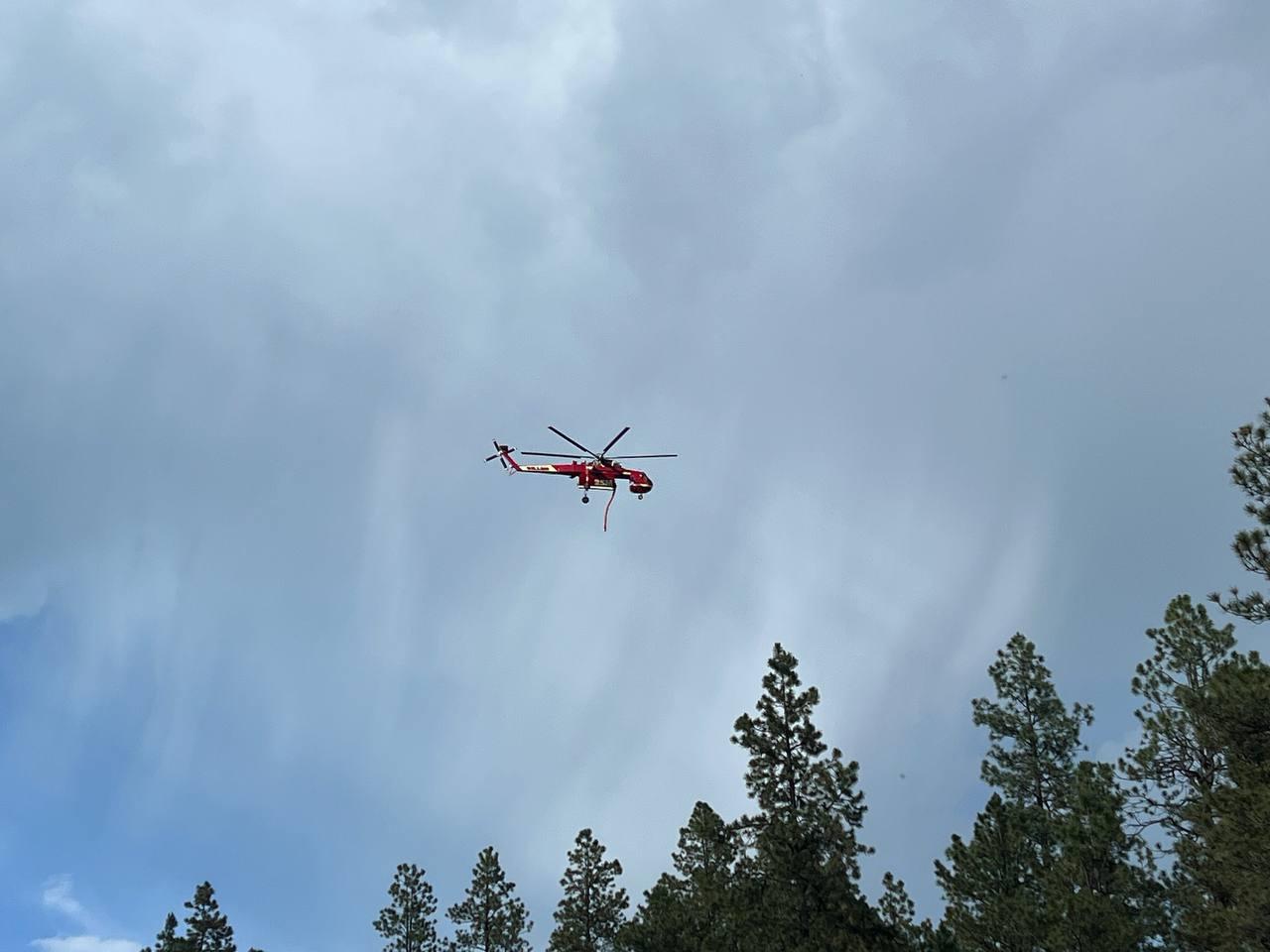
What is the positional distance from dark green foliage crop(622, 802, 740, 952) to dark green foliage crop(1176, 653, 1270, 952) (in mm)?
16814

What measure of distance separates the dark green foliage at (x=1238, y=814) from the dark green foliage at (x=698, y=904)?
1681cm

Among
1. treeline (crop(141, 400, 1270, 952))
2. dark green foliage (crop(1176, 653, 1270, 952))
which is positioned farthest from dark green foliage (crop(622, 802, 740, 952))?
dark green foliage (crop(1176, 653, 1270, 952))

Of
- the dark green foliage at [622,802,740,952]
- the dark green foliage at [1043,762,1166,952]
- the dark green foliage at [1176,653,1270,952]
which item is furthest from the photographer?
the dark green foliage at [622,802,740,952]

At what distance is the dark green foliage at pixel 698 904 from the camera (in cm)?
3947

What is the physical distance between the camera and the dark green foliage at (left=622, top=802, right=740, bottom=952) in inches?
1554

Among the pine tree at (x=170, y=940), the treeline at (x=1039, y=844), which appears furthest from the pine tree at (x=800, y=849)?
the pine tree at (x=170, y=940)

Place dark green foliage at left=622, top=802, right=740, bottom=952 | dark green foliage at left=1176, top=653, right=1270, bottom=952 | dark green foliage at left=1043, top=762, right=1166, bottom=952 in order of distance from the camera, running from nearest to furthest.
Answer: dark green foliage at left=1176, top=653, right=1270, bottom=952, dark green foliage at left=1043, top=762, right=1166, bottom=952, dark green foliage at left=622, top=802, right=740, bottom=952

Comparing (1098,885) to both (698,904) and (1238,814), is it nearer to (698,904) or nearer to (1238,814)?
(1238,814)

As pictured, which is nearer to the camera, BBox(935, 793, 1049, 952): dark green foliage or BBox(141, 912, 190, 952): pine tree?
BBox(935, 793, 1049, 952): dark green foliage

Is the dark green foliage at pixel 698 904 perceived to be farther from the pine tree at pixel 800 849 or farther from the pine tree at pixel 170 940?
the pine tree at pixel 170 940

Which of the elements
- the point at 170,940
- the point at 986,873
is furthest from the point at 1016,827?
the point at 170,940

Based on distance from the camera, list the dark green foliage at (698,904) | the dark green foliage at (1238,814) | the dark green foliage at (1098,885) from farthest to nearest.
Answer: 1. the dark green foliage at (698,904)
2. the dark green foliage at (1098,885)
3. the dark green foliage at (1238,814)

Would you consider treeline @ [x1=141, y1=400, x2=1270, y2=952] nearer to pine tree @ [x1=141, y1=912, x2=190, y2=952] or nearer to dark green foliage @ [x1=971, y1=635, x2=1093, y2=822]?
dark green foliage @ [x1=971, y1=635, x2=1093, y2=822]

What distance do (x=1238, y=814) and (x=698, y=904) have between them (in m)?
24.1
